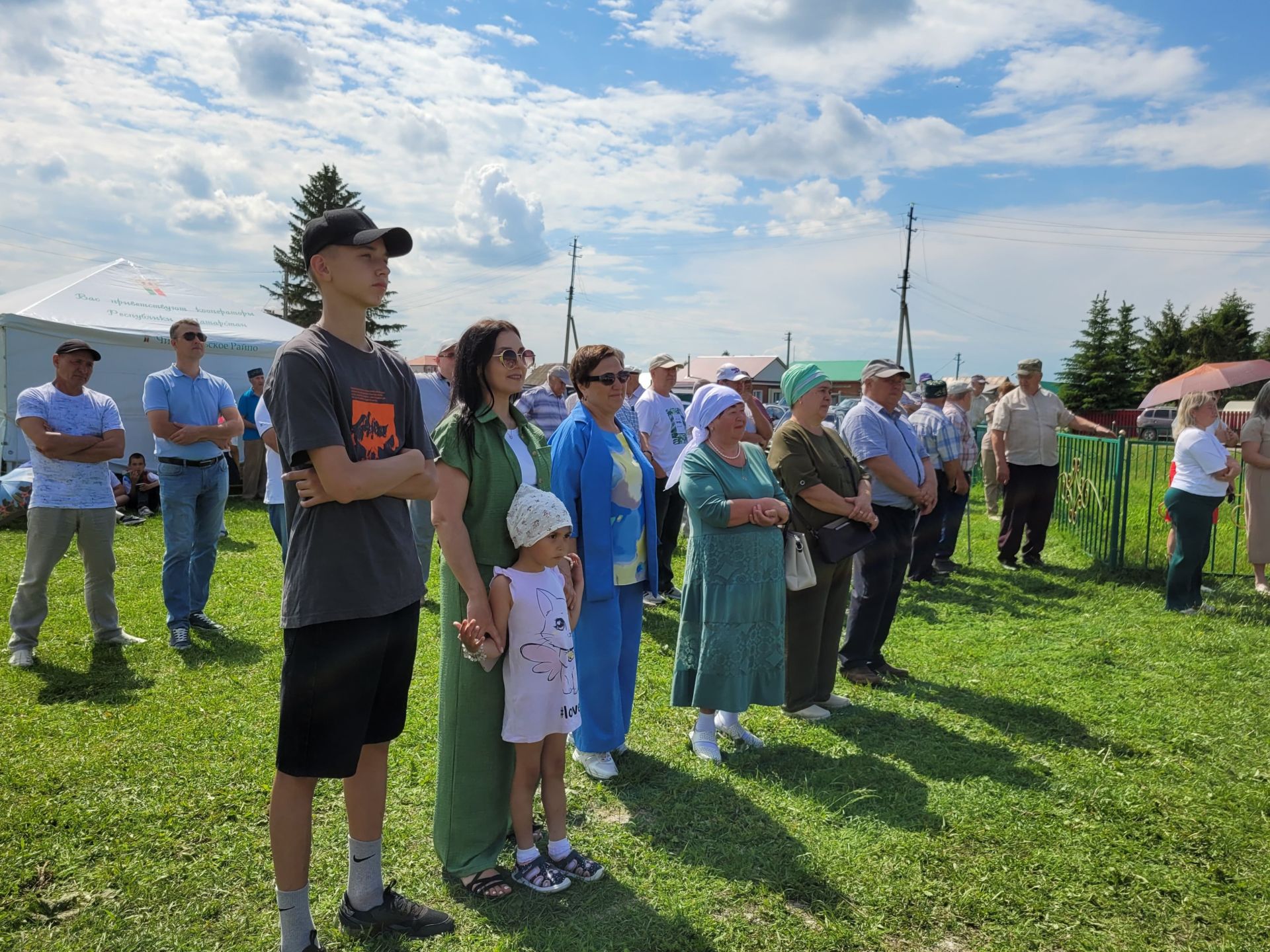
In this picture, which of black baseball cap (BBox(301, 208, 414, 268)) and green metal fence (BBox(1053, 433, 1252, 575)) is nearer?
black baseball cap (BBox(301, 208, 414, 268))

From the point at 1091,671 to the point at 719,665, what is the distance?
3063 mm

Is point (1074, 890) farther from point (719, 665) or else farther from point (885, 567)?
point (885, 567)

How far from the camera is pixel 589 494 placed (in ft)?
12.5

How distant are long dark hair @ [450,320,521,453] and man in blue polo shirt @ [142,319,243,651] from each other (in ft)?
11.9

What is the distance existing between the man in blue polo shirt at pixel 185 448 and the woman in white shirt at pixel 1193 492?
7339 mm

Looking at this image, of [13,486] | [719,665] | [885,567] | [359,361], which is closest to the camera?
[359,361]

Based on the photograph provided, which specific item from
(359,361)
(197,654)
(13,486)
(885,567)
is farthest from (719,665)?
(13,486)

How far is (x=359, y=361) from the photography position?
2561 mm

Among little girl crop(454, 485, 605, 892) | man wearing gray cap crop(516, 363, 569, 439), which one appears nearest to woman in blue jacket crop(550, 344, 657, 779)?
little girl crop(454, 485, 605, 892)

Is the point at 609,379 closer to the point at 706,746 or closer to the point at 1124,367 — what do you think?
the point at 706,746

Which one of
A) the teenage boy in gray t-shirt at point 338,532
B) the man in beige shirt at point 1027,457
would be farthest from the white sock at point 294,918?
the man in beige shirt at point 1027,457

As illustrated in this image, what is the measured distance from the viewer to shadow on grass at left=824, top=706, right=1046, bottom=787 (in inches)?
165

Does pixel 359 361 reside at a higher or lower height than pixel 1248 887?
higher

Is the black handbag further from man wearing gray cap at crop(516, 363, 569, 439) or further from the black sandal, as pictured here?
man wearing gray cap at crop(516, 363, 569, 439)
